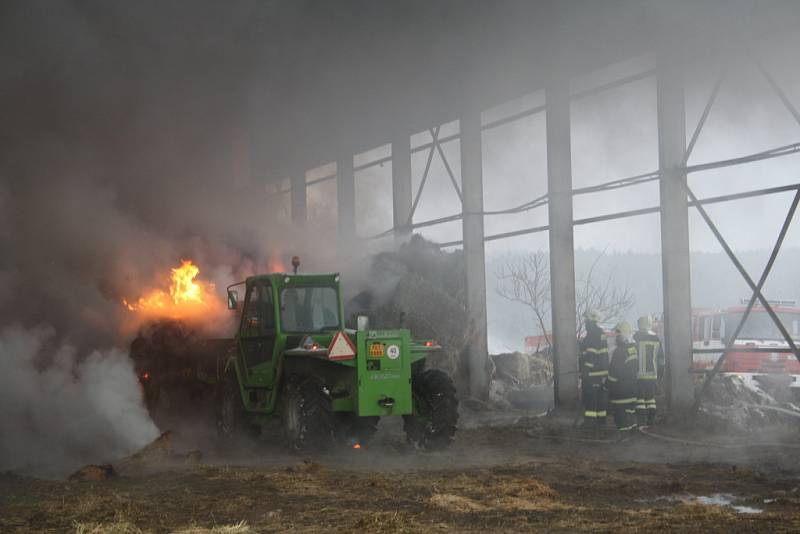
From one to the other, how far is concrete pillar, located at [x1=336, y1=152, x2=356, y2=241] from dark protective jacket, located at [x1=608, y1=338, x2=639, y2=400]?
41.7 ft

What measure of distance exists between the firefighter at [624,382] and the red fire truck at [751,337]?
4.26m

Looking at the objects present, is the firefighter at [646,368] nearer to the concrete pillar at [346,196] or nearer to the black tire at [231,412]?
the black tire at [231,412]

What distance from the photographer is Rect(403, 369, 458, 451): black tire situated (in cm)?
1144

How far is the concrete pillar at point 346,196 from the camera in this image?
24562 mm

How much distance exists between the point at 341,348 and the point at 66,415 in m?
3.73

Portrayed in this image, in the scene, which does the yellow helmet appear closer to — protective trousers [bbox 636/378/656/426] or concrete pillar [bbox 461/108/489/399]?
protective trousers [bbox 636/378/656/426]

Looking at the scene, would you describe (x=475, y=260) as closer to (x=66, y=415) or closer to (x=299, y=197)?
(x=66, y=415)

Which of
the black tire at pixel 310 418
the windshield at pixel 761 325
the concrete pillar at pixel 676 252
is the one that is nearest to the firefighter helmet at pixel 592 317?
the concrete pillar at pixel 676 252

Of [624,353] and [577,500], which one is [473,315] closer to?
[624,353]

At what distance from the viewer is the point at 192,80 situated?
20.9 metres

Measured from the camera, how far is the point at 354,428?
12242mm

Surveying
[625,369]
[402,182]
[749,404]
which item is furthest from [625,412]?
[402,182]

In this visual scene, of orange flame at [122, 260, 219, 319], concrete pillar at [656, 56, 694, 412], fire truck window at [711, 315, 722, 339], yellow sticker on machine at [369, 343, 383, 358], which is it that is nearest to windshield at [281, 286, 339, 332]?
yellow sticker on machine at [369, 343, 383, 358]

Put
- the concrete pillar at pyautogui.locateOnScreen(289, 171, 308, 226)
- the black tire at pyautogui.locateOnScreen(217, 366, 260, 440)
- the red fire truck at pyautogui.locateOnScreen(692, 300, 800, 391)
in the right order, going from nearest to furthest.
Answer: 1. the black tire at pyautogui.locateOnScreen(217, 366, 260, 440)
2. the red fire truck at pyautogui.locateOnScreen(692, 300, 800, 391)
3. the concrete pillar at pyautogui.locateOnScreen(289, 171, 308, 226)
